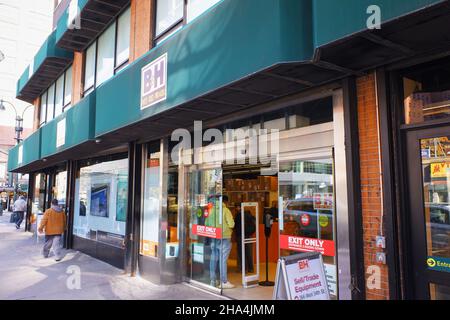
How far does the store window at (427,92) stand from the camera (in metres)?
3.83

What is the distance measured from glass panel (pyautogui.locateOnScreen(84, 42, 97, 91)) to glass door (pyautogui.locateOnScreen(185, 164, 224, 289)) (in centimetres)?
536

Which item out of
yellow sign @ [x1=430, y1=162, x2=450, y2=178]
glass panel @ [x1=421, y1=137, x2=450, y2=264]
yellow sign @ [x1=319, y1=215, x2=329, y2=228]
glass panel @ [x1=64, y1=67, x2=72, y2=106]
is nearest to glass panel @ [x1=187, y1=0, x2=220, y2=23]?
yellow sign @ [x1=319, y1=215, x2=329, y2=228]

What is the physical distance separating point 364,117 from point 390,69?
0.57 metres

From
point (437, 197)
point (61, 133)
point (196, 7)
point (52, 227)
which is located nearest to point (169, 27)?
point (196, 7)

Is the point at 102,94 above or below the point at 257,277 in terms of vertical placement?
above

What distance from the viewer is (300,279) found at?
375 centimetres

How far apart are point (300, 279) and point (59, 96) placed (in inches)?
535

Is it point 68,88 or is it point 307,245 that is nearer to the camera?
point 307,245

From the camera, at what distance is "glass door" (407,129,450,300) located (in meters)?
3.71

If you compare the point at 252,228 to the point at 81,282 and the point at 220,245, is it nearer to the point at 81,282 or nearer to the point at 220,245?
the point at 220,245

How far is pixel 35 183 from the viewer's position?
69.7ft

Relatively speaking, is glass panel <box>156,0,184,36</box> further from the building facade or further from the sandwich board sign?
the sandwich board sign

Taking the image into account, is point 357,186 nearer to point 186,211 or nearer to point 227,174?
point 186,211
